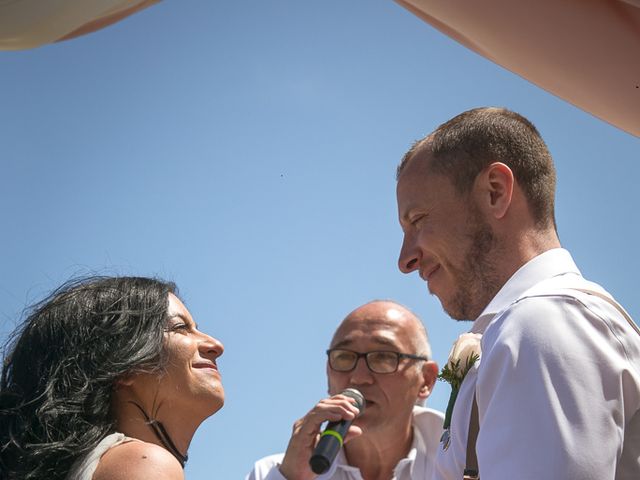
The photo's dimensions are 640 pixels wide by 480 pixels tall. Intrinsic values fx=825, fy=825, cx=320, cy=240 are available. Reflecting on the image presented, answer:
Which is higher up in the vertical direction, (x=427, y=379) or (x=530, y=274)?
(x=530, y=274)

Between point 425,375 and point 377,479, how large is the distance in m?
0.81

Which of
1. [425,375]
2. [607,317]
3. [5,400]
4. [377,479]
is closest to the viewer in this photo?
[607,317]

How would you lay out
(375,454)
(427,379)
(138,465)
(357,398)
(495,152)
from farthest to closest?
(427,379)
(375,454)
(357,398)
(495,152)
(138,465)

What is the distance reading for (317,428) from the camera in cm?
438

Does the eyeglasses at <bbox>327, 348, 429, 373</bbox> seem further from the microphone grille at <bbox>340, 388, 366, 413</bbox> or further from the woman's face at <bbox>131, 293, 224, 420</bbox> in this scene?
the woman's face at <bbox>131, 293, 224, 420</bbox>

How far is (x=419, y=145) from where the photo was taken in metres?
3.65

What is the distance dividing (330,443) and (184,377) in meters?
0.72

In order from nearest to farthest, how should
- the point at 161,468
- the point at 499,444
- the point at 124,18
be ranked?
the point at 499,444, the point at 161,468, the point at 124,18

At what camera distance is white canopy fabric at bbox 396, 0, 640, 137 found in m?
2.42

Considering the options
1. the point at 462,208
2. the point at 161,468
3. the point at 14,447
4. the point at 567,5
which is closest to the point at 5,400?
the point at 14,447

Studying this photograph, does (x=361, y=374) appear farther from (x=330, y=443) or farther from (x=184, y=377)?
(x=184, y=377)

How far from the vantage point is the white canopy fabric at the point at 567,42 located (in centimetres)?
242

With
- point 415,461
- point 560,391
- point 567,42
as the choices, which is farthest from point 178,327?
point 415,461

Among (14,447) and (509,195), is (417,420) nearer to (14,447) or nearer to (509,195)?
(509,195)
